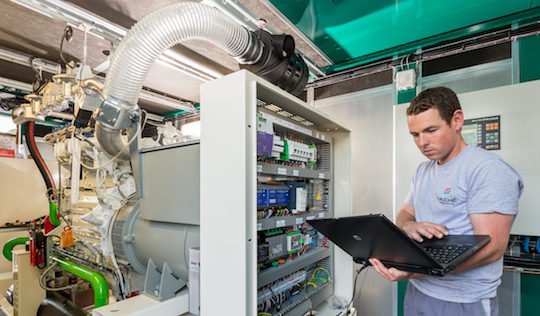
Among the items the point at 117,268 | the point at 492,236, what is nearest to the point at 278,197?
the point at 492,236

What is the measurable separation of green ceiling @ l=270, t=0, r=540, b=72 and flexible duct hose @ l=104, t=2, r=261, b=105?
0.67 metres

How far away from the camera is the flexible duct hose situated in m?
1.36

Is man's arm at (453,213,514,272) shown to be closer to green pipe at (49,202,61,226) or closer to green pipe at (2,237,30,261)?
green pipe at (49,202,61,226)

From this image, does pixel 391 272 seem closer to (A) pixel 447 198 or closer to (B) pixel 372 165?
(A) pixel 447 198

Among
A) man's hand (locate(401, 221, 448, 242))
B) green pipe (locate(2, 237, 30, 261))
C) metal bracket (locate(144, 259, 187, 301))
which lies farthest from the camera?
green pipe (locate(2, 237, 30, 261))

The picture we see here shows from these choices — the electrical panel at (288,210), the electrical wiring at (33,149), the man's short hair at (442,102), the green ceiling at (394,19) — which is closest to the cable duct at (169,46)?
the electrical panel at (288,210)

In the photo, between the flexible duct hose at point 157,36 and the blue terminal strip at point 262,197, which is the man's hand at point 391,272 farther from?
the flexible duct hose at point 157,36

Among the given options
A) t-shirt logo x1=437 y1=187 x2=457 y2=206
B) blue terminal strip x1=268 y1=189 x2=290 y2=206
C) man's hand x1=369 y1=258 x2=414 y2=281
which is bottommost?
man's hand x1=369 y1=258 x2=414 y2=281

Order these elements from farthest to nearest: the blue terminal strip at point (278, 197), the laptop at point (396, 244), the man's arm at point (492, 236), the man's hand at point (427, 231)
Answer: the blue terminal strip at point (278, 197) < the man's hand at point (427, 231) < the man's arm at point (492, 236) < the laptop at point (396, 244)

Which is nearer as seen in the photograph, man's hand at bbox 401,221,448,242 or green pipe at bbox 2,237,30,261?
man's hand at bbox 401,221,448,242

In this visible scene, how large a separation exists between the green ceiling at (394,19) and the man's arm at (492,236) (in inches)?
62.8

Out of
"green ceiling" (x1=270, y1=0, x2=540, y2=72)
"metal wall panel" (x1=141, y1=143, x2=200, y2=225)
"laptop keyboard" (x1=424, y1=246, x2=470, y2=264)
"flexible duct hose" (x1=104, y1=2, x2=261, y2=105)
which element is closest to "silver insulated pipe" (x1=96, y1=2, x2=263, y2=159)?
"flexible duct hose" (x1=104, y1=2, x2=261, y2=105)

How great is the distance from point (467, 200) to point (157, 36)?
1528 millimetres

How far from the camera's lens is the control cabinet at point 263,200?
3.35 feet
